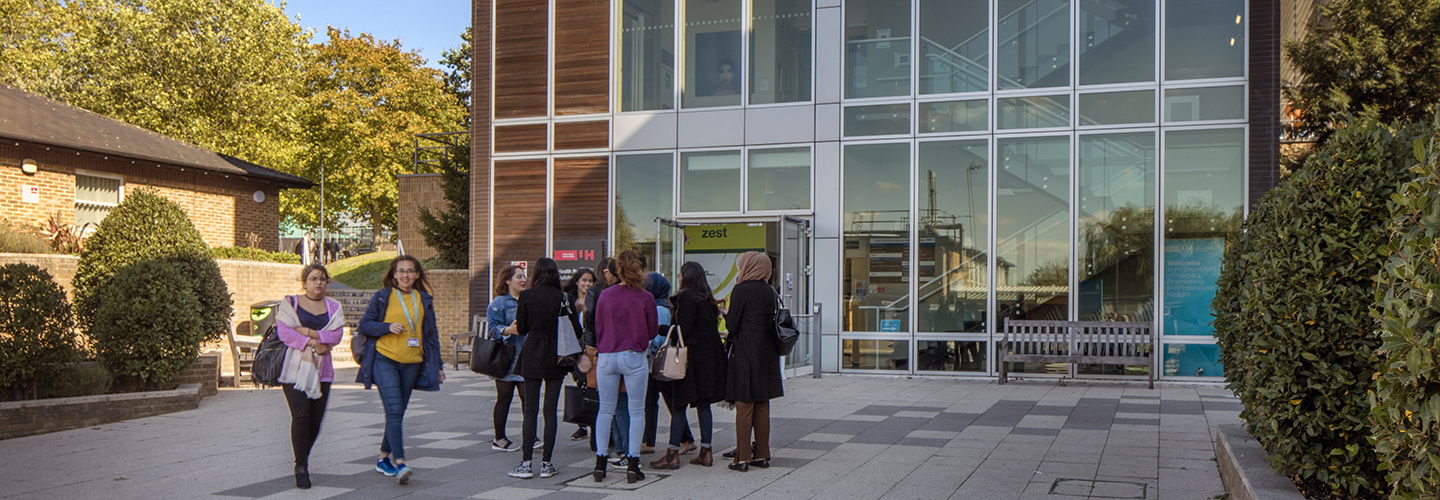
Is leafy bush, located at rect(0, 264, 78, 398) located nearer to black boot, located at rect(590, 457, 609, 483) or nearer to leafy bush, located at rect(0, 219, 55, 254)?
black boot, located at rect(590, 457, 609, 483)

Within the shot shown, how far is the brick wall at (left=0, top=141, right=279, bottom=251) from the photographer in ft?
69.6

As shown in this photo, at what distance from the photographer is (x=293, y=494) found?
22.3 ft

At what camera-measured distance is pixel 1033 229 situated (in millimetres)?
14984

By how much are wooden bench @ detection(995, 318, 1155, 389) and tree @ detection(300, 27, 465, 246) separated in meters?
29.8

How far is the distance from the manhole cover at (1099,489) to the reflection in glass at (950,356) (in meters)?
8.18

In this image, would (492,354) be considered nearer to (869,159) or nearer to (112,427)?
(112,427)

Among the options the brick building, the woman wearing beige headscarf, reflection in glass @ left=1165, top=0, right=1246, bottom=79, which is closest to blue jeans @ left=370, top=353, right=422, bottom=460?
the woman wearing beige headscarf

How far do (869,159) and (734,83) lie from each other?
253 centimetres

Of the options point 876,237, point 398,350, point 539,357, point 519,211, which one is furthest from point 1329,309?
point 519,211

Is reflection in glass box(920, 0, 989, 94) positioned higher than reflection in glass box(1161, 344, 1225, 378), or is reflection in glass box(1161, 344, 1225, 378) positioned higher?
reflection in glass box(920, 0, 989, 94)

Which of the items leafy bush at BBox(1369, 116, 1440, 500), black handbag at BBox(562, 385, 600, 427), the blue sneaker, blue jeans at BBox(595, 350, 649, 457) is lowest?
the blue sneaker

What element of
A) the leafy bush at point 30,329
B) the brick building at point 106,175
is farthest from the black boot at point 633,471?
the brick building at point 106,175

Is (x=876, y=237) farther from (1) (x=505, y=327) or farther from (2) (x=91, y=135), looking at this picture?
(2) (x=91, y=135)

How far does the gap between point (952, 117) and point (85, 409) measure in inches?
455
